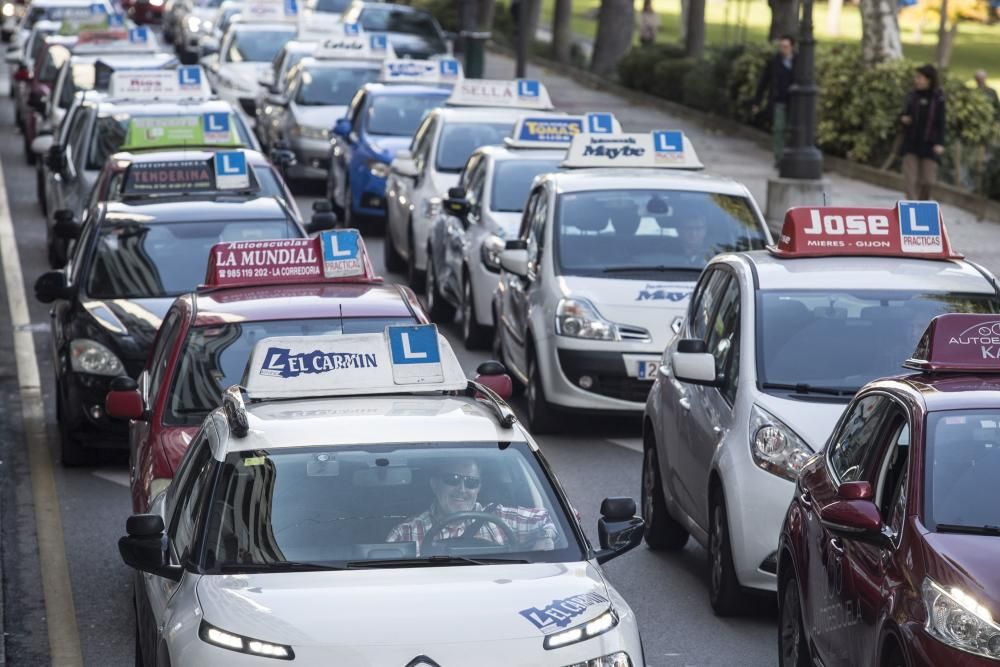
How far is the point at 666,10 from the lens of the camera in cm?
9531

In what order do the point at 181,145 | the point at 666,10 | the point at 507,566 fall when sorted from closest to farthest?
the point at 507,566 → the point at 181,145 → the point at 666,10

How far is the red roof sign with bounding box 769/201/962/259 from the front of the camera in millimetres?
10844

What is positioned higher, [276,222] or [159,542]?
[159,542]

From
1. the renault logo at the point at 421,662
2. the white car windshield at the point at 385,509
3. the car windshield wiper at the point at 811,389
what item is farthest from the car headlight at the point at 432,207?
the renault logo at the point at 421,662

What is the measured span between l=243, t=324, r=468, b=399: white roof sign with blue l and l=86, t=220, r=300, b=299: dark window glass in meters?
5.85

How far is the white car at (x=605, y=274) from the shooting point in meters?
14.1

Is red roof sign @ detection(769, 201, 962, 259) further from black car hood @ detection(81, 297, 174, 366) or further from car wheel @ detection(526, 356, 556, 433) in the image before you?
black car hood @ detection(81, 297, 174, 366)

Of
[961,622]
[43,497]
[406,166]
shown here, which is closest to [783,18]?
[406,166]

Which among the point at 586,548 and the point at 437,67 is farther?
the point at 437,67

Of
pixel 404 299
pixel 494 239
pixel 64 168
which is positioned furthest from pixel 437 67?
pixel 404 299

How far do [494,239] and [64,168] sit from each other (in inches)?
229

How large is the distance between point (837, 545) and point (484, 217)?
34.5 feet

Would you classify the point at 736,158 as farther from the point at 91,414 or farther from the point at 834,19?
the point at 834,19

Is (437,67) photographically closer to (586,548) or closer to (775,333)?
(775,333)
